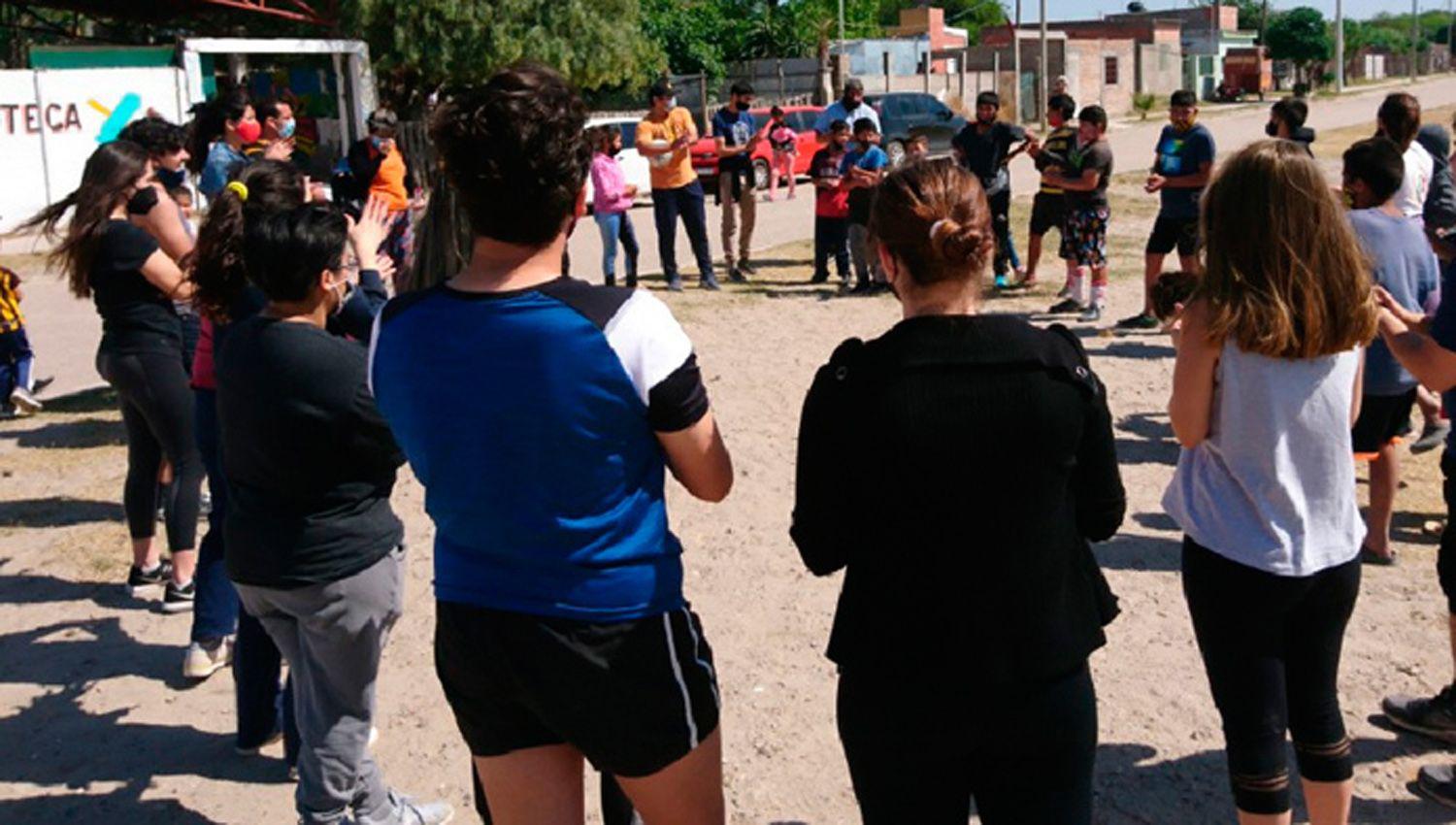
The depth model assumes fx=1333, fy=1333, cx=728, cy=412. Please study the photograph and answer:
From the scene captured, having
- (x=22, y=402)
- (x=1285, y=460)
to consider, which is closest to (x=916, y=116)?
(x=22, y=402)

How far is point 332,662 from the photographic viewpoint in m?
3.66

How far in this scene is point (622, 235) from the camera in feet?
43.9

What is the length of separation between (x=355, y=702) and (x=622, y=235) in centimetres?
1003

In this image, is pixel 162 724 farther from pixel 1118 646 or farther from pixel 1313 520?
pixel 1313 520

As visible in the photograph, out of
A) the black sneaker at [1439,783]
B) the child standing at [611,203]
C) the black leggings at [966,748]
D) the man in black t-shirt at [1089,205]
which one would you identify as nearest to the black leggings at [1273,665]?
the black leggings at [966,748]

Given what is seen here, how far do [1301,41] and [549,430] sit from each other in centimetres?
8208

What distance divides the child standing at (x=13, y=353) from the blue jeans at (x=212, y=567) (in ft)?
17.8

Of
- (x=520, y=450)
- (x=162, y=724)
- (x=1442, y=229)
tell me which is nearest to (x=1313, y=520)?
(x=520, y=450)

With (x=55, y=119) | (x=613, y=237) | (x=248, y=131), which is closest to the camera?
→ (x=248, y=131)

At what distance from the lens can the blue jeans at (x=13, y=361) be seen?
961cm

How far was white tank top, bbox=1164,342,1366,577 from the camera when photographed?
3004 millimetres

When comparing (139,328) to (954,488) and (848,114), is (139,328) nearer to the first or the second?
(954,488)

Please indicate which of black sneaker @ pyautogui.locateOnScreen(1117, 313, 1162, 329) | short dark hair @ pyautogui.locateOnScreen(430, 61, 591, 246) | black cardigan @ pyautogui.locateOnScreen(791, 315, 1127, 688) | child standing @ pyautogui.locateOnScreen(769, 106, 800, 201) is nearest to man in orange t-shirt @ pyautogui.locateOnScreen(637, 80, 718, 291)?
black sneaker @ pyautogui.locateOnScreen(1117, 313, 1162, 329)

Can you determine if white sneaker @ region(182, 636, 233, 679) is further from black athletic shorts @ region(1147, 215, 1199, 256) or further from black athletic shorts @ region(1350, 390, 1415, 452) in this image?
black athletic shorts @ region(1147, 215, 1199, 256)
